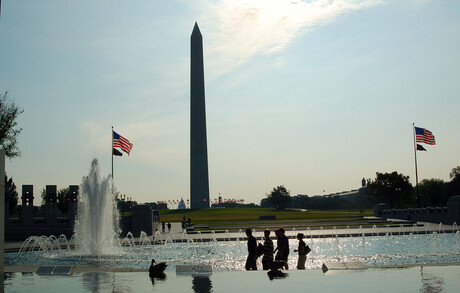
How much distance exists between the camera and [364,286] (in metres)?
10.2

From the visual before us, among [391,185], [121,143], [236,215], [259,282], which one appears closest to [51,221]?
[121,143]

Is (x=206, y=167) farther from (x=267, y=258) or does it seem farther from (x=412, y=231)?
(x=267, y=258)

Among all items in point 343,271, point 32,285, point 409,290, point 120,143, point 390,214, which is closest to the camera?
point 409,290

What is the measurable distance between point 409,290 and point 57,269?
27.6ft

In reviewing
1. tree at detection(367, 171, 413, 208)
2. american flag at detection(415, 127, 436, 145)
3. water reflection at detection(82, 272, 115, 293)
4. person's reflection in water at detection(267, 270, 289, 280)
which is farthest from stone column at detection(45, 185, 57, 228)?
tree at detection(367, 171, 413, 208)

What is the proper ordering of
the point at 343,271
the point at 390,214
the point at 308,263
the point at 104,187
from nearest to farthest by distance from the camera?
the point at 343,271
the point at 308,263
the point at 104,187
the point at 390,214

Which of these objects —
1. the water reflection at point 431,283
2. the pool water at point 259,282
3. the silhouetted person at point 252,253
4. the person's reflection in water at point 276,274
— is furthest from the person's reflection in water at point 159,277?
the water reflection at point 431,283

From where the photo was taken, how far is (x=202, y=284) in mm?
10992

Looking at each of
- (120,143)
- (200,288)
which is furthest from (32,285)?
(120,143)

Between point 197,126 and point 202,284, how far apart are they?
2769 inches

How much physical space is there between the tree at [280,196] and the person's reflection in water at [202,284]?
109 m

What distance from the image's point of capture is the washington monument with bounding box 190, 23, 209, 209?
79.2m

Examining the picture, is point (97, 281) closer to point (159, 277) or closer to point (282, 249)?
point (159, 277)

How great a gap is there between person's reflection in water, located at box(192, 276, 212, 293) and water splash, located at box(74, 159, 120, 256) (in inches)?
620
